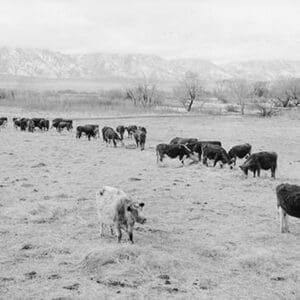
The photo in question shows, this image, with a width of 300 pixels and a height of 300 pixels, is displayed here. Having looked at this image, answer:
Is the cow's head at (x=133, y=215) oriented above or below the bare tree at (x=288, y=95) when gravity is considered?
below

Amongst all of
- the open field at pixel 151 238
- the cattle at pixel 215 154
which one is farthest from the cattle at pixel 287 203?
the cattle at pixel 215 154

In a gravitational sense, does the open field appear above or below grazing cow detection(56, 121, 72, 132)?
below

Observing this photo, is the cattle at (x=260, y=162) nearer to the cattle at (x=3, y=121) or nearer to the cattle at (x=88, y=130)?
the cattle at (x=88, y=130)

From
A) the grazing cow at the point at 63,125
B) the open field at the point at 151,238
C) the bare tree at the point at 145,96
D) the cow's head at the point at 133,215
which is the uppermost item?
the bare tree at the point at 145,96

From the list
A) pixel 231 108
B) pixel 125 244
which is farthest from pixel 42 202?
pixel 231 108

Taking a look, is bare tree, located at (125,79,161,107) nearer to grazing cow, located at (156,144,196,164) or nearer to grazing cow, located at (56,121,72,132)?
grazing cow, located at (56,121,72,132)

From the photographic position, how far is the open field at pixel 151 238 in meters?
8.09

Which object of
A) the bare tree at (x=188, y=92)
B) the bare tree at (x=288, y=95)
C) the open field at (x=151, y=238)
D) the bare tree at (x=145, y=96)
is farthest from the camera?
the bare tree at (x=288, y=95)

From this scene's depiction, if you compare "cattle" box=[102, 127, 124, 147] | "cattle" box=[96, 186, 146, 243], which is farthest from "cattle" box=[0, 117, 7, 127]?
"cattle" box=[96, 186, 146, 243]

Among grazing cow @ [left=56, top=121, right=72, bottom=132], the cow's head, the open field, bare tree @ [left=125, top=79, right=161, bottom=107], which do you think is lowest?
the open field

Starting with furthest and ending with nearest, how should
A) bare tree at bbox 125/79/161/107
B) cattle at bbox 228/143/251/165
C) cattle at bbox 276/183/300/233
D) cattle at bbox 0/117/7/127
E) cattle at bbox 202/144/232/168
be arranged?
bare tree at bbox 125/79/161/107 < cattle at bbox 0/117/7/127 < cattle at bbox 228/143/251/165 < cattle at bbox 202/144/232/168 < cattle at bbox 276/183/300/233

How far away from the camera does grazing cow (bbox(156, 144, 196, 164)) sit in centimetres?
2312

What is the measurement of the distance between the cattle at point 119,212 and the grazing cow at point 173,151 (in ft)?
40.2

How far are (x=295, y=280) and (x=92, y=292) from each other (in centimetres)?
355
